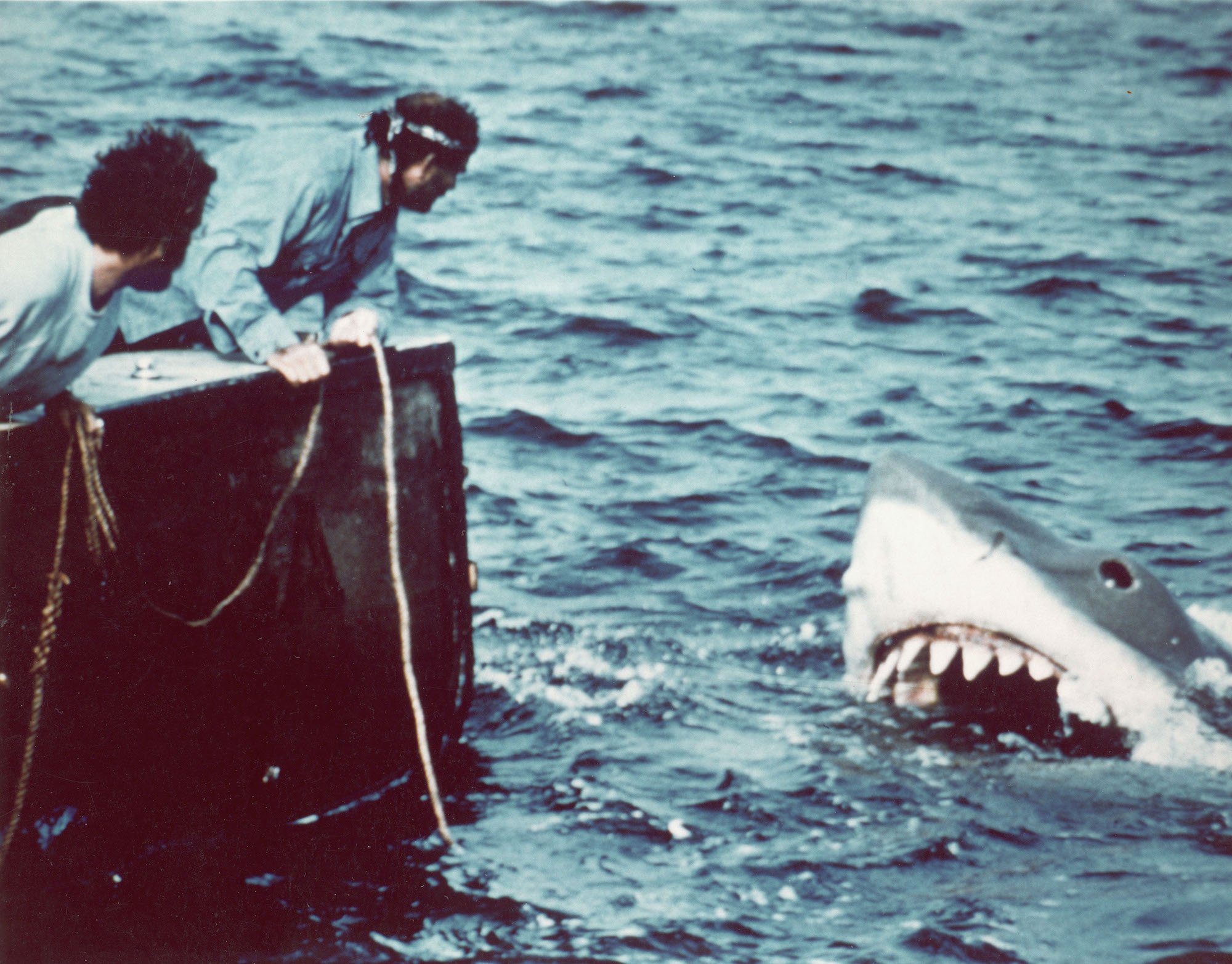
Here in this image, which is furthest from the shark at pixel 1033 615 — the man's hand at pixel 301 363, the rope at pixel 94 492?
the rope at pixel 94 492

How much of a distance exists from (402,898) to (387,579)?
0.79 m

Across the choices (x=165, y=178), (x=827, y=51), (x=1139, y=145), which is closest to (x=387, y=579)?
(x=165, y=178)

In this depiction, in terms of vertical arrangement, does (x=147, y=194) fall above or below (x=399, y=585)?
above

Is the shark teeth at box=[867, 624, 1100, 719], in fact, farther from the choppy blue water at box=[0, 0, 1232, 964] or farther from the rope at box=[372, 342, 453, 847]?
the rope at box=[372, 342, 453, 847]

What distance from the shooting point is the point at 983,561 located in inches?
152

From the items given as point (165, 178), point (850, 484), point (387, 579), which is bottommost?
point (850, 484)

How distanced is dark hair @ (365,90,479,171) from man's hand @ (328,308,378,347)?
61 cm

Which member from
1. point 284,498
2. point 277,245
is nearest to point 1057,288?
point 277,245

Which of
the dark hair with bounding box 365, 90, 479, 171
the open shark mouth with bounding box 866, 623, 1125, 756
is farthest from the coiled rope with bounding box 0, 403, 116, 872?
the open shark mouth with bounding box 866, 623, 1125, 756

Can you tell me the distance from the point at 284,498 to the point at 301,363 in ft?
→ 1.09

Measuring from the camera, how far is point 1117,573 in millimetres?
3967

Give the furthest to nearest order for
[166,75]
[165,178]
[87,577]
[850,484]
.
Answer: [166,75] → [850,484] → [87,577] → [165,178]

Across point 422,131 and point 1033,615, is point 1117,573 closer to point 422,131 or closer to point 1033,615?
point 1033,615

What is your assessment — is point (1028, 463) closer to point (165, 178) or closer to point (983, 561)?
point (983, 561)
